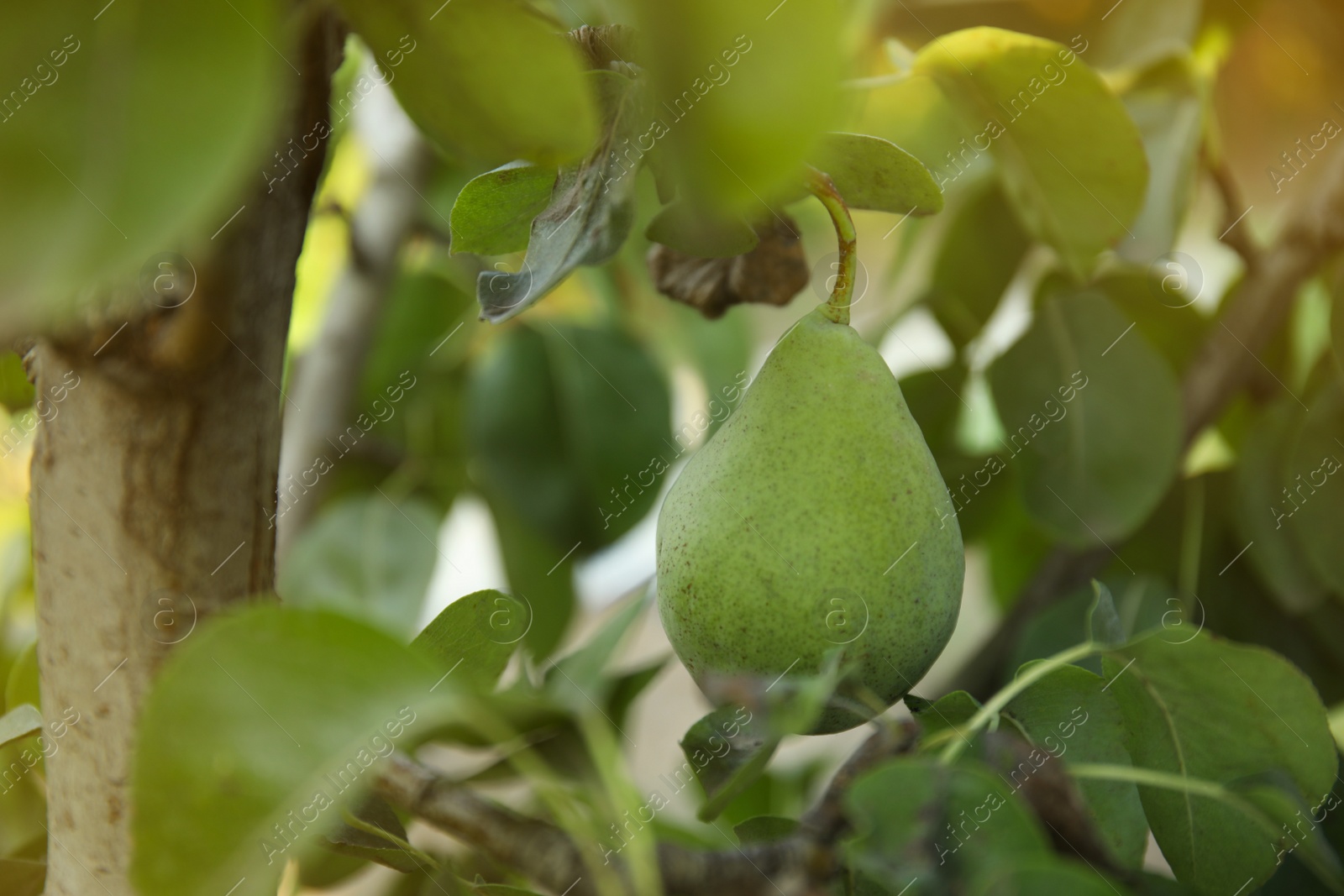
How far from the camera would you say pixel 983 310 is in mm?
608

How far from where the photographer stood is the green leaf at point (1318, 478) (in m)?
0.51

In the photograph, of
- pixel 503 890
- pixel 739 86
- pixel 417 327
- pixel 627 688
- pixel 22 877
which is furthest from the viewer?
pixel 417 327

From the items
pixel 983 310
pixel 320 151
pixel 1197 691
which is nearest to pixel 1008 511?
pixel 983 310

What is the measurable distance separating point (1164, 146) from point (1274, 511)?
0.68 feet

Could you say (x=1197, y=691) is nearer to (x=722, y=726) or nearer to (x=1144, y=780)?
(x=1144, y=780)

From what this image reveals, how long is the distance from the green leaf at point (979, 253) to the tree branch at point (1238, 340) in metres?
0.12

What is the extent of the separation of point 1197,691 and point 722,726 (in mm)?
131

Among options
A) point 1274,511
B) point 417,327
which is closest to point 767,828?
point 1274,511

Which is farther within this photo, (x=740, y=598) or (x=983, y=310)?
(x=983, y=310)

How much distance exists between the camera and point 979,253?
61cm

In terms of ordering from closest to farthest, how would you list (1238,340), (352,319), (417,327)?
(1238,340) → (352,319) → (417,327)

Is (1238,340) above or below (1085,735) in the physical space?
below

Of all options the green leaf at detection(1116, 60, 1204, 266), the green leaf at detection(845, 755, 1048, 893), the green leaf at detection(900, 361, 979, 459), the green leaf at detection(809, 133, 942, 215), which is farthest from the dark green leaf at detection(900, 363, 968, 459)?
the green leaf at detection(845, 755, 1048, 893)

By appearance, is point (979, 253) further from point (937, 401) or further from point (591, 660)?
point (591, 660)
